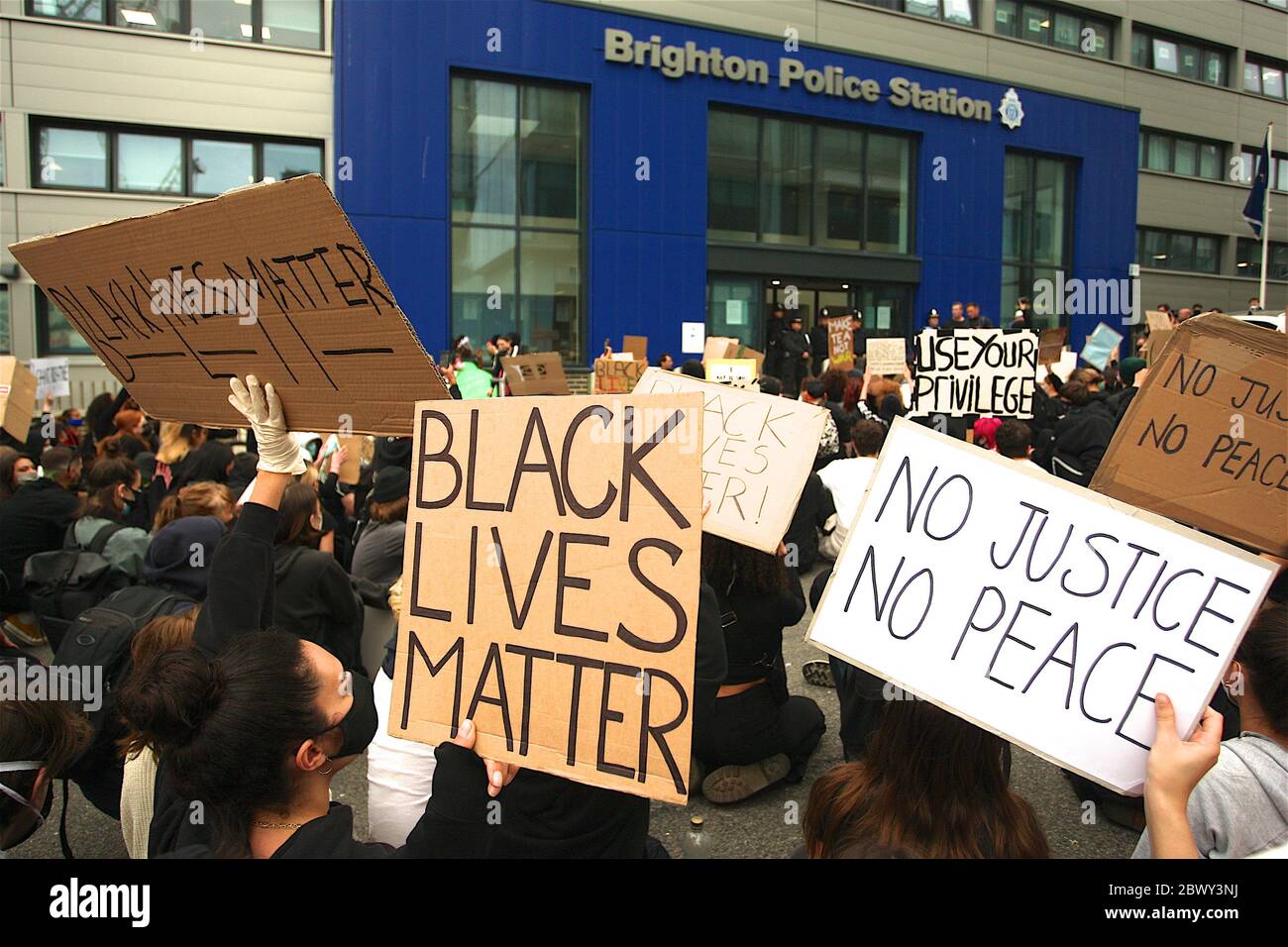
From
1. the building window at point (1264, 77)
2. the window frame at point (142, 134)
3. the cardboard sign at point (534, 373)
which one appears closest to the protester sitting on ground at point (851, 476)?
the cardboard sign at point (534, 373)

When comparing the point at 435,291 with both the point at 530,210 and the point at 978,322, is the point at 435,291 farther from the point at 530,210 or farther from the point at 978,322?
the point at 978,322

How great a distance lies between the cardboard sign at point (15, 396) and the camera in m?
6.73

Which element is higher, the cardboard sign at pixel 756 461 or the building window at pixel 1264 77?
the building window at pixel 1264 77

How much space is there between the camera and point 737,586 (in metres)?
3.97

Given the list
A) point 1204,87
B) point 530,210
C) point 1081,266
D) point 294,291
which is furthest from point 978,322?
point 1204,87

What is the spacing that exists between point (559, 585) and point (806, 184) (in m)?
20.4

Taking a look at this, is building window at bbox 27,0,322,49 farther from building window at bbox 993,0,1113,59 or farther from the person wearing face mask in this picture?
the person wearing face mask

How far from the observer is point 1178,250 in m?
28.2

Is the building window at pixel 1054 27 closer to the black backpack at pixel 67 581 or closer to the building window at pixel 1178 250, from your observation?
the building window at pixel 1178 250

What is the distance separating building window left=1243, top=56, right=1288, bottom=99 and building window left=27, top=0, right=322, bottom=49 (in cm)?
2989

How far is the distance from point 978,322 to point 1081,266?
1219 cm

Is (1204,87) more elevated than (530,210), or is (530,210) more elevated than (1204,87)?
(1204,87)

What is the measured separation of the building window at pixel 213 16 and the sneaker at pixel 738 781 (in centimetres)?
1771

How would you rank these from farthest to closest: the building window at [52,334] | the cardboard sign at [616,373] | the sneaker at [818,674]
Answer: the building window at [52,334], the cardboard sign at [616,373], the sneaker at [818,674]
